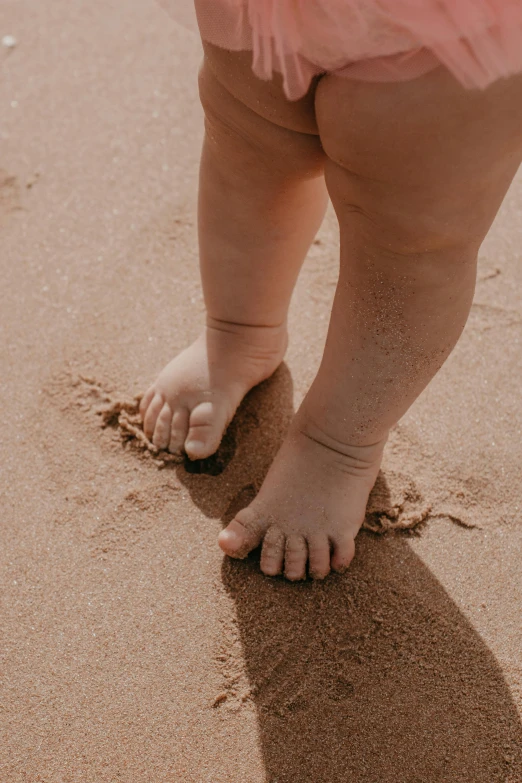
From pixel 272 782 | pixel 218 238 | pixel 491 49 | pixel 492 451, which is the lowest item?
pixel 272 782

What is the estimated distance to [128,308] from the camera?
146 cm

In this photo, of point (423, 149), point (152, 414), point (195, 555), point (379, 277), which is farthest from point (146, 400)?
point (423, 149)

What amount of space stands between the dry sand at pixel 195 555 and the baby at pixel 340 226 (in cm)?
7

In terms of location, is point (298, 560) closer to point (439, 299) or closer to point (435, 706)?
point (435, 706)

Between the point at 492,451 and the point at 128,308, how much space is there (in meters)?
0.68

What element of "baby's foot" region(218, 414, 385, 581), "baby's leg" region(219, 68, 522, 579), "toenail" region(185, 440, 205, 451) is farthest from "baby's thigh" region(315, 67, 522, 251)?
"toenail" region(185, 440, 205, 451)

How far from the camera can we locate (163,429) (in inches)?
49.6

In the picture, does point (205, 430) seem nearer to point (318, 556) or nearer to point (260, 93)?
point (318, 556)

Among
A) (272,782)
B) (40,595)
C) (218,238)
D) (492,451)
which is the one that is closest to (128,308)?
(218,238)

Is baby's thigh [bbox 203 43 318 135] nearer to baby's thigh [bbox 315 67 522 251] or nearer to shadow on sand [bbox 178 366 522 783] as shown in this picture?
baby's thigh [bbox 315 67 522 251]

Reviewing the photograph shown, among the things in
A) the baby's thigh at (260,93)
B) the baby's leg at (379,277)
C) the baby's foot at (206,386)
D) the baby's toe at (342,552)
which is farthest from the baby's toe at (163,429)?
the baby's thigh at (260,93)

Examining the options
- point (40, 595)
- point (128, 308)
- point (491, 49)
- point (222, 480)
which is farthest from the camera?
point (128, 308)

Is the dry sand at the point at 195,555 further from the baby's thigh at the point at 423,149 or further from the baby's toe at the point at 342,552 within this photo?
the baby's thigh at the point at 423,149

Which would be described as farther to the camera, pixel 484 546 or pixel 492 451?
pixel 492 451
